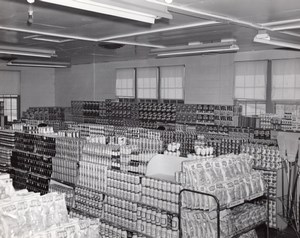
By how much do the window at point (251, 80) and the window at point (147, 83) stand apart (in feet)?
12.2

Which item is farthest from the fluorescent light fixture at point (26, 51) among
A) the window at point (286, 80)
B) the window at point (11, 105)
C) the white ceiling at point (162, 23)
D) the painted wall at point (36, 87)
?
the window at point (11, 105)

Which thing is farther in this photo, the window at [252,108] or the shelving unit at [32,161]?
the window at [252,108]

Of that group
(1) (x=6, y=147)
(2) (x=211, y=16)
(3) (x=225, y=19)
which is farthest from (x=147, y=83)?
(2) (x=211, y=16)

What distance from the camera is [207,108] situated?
11.4 metres

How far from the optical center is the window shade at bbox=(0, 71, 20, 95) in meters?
17.4

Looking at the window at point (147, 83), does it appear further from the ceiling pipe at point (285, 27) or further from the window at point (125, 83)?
the ceiling pipe at point (285, 27)

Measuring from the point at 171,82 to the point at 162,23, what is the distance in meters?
6.92

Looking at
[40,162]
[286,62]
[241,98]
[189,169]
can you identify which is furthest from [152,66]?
[189,169]

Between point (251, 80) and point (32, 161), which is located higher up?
point (251, 80)

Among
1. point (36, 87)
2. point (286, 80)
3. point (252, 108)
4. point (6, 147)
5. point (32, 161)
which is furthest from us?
point (36, 87)

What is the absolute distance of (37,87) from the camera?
744 inches

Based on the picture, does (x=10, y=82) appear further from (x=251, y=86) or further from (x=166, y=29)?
(x=166, y=29)

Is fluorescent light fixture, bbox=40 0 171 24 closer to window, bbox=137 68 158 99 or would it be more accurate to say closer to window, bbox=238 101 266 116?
window, bbox=238 101 266 116

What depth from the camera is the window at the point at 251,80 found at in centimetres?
1167
